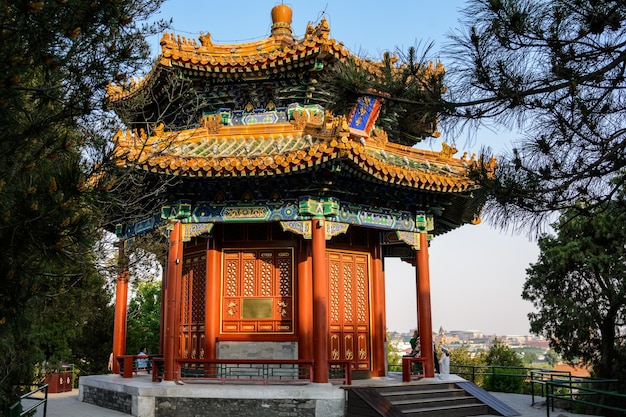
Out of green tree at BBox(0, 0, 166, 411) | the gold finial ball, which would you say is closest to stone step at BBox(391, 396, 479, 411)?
green tree at BBox(0, 0, 166, 411)

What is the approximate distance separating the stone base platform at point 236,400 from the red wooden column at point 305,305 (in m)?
1.08

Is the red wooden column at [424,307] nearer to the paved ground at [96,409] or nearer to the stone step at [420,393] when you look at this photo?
the stone step at [420,393]

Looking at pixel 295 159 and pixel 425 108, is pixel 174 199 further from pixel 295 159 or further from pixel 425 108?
pixel 425 108

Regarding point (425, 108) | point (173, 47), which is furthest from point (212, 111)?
point (425, 108)

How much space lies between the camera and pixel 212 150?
11805mm

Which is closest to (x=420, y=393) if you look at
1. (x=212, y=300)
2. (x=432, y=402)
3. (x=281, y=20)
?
(x=432, y=402)

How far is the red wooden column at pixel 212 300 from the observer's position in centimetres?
1223

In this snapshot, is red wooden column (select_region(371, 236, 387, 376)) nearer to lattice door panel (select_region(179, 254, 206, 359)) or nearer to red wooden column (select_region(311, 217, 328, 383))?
red wooden column (select_region(311, 217, 328, 383))

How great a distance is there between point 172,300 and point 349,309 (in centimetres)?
378

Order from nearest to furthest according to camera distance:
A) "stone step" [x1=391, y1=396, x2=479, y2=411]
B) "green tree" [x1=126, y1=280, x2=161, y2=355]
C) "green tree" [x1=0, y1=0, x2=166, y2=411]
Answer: "green tree" [x1=0, y1=0, x2=166, y2=411], "stone step" [x1=391, y1=396, x2=479, y2=411], "green tree" [x1=126, y1=280, x2=161, y2=355]

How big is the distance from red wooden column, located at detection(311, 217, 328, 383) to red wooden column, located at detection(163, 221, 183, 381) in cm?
268

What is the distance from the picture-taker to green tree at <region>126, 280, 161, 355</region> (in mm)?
26547

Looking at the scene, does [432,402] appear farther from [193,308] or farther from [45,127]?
[45,127]

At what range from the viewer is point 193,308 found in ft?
42.4
